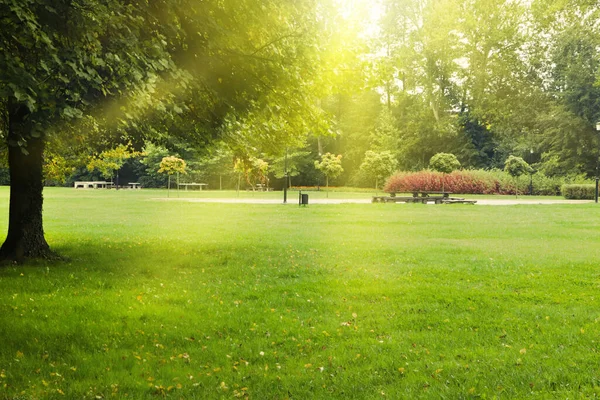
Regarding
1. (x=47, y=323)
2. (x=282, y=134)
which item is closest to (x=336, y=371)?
(x=47, y=323)

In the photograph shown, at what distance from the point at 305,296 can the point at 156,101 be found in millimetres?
3347

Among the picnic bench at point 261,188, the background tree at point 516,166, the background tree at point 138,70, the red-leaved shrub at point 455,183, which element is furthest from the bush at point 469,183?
the background tree at point 138,70

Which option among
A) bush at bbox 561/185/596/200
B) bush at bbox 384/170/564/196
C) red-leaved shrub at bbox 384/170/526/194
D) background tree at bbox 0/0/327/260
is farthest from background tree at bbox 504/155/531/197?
background tree at bbox 0/0/327/260

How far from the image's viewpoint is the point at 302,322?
5.95 metres

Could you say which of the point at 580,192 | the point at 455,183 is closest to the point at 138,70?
the point at 580,192

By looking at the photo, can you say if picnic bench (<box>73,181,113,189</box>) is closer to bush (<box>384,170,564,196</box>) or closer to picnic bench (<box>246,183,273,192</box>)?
picnic bench (<box>246,183,273,192</box>)

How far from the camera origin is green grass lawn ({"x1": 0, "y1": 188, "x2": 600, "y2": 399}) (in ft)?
14.1

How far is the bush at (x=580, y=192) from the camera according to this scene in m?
38.3

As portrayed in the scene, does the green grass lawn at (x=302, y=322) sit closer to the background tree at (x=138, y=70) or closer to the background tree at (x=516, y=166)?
the background tree at (x=138, y=70)

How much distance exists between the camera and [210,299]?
22.9 feet

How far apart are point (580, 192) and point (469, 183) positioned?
9.08 meters

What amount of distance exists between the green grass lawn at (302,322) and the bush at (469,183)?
33136mm

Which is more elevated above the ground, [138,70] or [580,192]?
[138,70]

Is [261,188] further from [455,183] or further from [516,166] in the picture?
[516,166]
